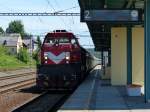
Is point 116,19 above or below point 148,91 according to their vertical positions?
above

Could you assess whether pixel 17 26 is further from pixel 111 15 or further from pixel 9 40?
pixel 111 15

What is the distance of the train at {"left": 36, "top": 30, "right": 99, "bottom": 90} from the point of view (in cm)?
2750

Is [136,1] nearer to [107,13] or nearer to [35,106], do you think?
[107,13]

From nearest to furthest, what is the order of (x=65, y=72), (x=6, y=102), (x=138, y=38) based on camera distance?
1. (x=6, y=102)
2. (x=65, y=72)
3. (x=138, y=38)

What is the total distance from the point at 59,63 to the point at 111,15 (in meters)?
9.97

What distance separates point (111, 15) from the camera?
1848 centimetres

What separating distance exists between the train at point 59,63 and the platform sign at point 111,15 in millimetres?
9296

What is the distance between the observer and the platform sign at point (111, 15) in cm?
1845

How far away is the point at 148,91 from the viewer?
18156mm

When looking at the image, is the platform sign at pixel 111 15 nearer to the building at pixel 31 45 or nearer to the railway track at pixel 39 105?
the railway track at pixel 39 105

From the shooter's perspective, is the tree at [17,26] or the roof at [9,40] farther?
the tree at [17,26]

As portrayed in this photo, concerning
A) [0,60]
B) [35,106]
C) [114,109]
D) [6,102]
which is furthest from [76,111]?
[0,60]

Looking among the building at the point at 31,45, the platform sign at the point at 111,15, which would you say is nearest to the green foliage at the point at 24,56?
the building at the point at 31,45

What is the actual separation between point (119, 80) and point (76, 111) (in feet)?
46.3
